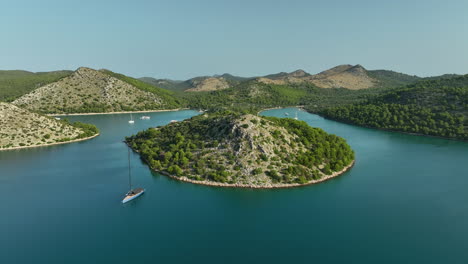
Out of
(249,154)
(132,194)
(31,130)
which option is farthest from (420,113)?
(31,130)

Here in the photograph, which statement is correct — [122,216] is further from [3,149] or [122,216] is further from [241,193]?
[3,149]

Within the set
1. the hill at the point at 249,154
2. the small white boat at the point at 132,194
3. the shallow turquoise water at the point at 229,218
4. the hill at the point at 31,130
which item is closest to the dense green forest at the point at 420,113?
the shallow turquoise water at the point at 229,218

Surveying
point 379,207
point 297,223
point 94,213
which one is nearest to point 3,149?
point 94,213

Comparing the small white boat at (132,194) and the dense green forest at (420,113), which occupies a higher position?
the dense green forest at (420,113)

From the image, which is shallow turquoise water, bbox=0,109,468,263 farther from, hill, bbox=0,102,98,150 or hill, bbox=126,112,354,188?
hill, bbox=0,102,98,150

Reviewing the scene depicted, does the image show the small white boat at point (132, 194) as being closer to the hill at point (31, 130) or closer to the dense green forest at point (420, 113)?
the hill at point (31, 130)

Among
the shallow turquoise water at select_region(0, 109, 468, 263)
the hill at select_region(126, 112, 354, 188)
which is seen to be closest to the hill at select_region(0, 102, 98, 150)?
the shallow turquoise water at select_region(0, 109, 468, 263)
